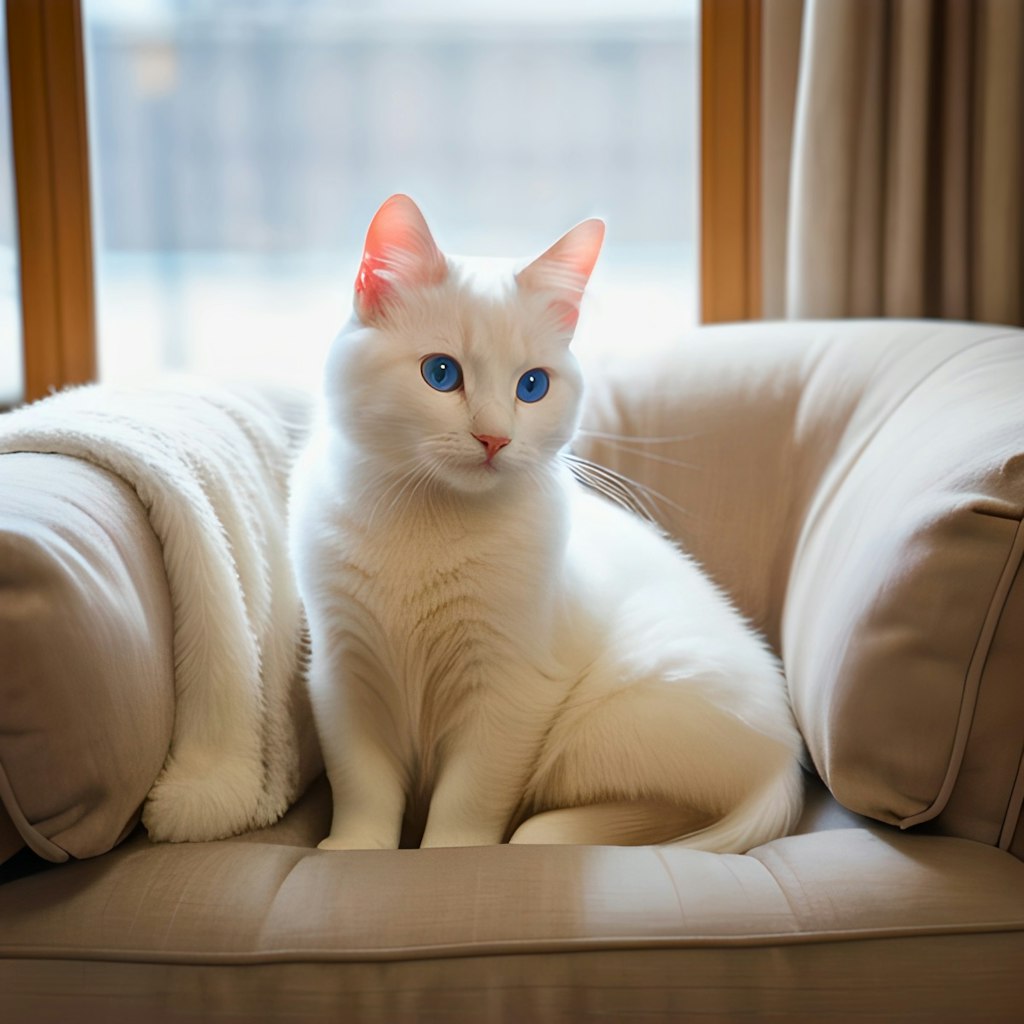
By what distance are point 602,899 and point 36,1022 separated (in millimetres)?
458

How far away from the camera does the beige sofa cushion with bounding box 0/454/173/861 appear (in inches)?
33.5

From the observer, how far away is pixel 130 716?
37.4 inches

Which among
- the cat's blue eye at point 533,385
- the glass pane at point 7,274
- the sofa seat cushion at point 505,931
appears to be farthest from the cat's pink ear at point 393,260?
the glass pane at point 7,274

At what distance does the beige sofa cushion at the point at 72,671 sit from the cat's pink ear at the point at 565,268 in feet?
1.62

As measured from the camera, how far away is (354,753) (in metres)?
1.15

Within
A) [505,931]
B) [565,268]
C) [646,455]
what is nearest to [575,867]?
[505,931]

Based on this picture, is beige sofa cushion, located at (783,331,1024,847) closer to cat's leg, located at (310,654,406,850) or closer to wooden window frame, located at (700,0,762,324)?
cat's leg, located at (310,654,406,850)

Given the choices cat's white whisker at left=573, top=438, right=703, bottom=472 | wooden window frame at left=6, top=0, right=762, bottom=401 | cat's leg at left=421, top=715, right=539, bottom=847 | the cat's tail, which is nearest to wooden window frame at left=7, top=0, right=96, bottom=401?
wooden window frame at left=6, top=0, right=762, bottom=401

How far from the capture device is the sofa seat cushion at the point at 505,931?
822 mm

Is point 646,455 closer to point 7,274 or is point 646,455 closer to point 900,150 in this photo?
point 900,150

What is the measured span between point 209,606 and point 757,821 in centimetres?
61

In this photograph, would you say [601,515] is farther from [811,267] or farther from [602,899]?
Result: [811,267]

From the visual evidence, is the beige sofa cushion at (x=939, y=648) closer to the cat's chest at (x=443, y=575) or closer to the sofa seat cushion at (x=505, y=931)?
the sofa seat cushion at (x=505, y=931)

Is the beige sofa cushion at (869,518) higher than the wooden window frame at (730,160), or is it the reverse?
the wooden window frame at (730,160)
